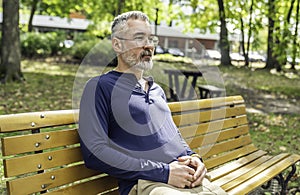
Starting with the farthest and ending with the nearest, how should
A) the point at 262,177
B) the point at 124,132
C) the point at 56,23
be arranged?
1. the point at 56,23
2. the point at 262,177
3. the point at 124,132

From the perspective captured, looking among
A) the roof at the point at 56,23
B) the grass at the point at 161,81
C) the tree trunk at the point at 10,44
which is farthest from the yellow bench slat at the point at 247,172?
the roof at the point at 56,23

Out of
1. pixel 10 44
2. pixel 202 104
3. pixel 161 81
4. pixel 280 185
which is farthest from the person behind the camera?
pixel 10 44

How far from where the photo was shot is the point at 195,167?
253cm

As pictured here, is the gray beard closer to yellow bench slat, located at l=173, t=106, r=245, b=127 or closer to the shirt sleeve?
the shirt sleeve

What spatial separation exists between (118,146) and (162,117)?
405 mm

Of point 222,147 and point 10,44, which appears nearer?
point 222,147

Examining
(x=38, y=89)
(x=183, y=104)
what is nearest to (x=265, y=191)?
(x=183, y=104)

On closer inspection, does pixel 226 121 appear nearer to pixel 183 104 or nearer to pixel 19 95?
pixel 183 104

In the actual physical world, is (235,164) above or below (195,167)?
below

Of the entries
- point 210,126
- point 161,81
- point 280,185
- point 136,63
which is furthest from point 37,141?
point 161,81

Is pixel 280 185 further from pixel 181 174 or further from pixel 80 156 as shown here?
pixel 80 156

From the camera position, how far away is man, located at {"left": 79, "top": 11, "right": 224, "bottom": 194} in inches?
89.5

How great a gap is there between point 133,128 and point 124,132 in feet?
0.19

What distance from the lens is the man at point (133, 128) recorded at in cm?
227
